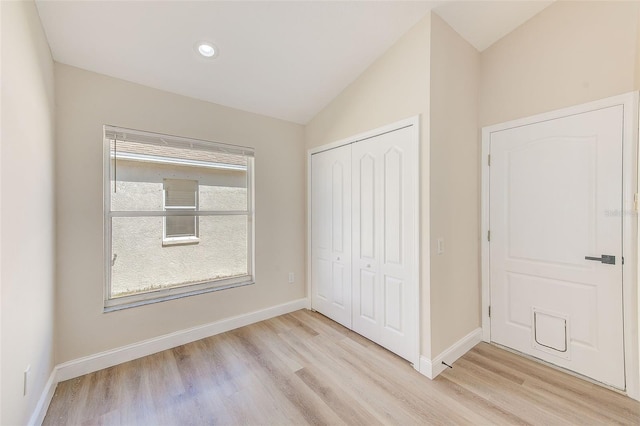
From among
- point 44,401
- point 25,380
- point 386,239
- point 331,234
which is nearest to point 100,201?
point 25,380

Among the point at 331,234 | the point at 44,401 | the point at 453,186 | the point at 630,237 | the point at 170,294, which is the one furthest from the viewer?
the point at 331,234

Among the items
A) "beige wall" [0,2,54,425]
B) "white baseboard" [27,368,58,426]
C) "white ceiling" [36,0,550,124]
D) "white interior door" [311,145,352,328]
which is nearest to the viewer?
"beige wall" [0,2,54,425]

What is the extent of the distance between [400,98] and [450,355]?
221 centimetres

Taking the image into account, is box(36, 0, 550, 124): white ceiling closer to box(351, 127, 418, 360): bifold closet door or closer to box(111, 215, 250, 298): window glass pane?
box(351, 127, 418, 360): bifold closet door

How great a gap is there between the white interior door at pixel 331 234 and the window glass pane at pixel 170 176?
2.90 ft

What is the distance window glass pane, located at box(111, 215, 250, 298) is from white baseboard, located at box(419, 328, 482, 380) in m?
2.02

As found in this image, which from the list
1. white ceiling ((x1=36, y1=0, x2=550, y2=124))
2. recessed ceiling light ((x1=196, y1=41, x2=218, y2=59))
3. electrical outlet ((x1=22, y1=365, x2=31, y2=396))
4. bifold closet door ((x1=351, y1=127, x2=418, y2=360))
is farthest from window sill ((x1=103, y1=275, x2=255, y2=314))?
recessed ceiling light ((x1=196, y1=41, x2=218, y2=59))

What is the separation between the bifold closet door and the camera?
2180mm

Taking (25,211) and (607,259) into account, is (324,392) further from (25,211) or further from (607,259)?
(607,259)

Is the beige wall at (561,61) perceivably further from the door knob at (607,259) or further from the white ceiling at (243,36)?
the door knob at (607,259)

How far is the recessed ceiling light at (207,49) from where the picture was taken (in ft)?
6.70

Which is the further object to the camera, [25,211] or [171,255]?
[171,255]

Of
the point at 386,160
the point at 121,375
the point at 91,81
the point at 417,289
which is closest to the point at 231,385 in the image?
the point at 121,375

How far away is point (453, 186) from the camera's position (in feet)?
7.45
